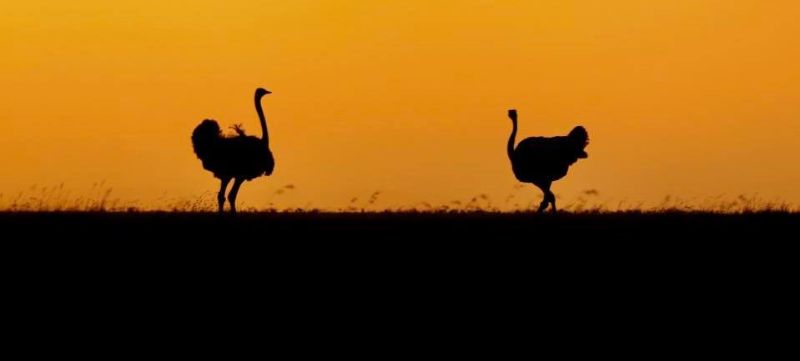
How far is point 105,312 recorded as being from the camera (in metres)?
13.3

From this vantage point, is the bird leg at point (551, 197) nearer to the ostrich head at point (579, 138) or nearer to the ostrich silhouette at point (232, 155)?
the ostrich head at point (579, 138)

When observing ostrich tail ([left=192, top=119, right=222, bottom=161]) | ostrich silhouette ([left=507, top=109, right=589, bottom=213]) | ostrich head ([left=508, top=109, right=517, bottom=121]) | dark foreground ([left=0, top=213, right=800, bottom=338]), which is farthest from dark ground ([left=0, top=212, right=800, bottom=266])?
ostrich head ([left=508, top=109, right=517, bottom=121])

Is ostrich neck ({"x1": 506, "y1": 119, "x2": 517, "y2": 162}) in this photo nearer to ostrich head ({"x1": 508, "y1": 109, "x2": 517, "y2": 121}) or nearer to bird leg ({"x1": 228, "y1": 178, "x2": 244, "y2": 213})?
ostrich head ({"x1": 508, "y1": 109, "x2": 517, "y2": 121})

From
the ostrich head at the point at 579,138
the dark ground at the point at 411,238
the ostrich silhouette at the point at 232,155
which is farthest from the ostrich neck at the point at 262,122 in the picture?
the ostrich head at the point at 579,138

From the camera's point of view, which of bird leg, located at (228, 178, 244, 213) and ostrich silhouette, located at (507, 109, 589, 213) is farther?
ostrich silhouette, located at (507, 109, 589, 213)

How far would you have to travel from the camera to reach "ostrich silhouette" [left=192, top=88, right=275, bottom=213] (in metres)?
25.0

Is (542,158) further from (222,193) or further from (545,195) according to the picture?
(222,193)

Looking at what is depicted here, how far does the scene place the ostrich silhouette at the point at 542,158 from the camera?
26.2 metres

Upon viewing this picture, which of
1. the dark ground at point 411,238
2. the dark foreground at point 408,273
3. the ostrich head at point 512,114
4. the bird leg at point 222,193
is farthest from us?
the ostrich head at point 512,114

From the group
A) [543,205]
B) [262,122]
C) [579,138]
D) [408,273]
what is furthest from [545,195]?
[408,273]

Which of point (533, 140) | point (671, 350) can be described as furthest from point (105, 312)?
point (533, 140)

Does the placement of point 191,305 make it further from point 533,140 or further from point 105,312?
point 533,140

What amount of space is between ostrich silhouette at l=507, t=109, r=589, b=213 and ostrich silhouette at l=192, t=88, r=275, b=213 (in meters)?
4.11

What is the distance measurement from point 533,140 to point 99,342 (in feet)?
50.6
